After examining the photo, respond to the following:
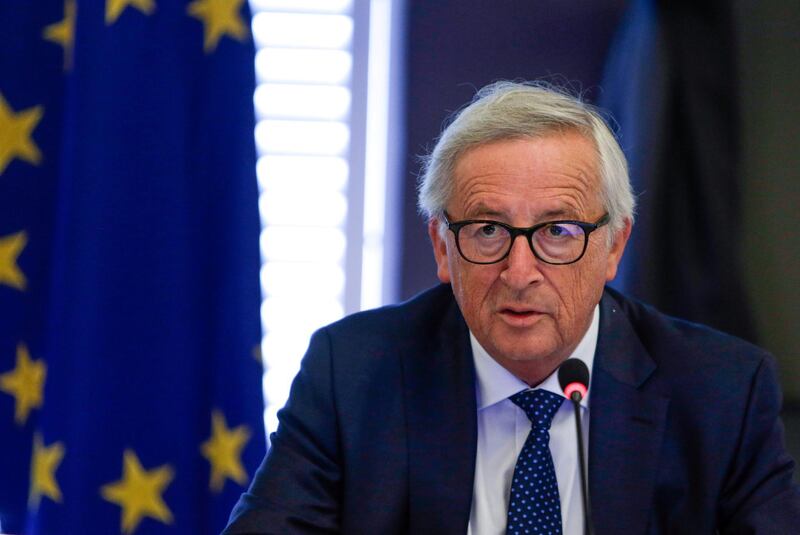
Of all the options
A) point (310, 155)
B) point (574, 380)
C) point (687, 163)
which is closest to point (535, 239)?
point (574, 380)

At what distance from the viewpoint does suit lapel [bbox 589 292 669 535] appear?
6.16 feet

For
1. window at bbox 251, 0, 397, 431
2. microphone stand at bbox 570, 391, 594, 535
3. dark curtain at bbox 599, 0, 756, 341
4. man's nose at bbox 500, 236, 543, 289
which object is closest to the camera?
microphone stand at bbox 570, 391, 594, 535

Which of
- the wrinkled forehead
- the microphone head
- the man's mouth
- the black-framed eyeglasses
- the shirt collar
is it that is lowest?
the shirt collar

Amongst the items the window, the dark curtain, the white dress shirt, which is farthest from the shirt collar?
the window

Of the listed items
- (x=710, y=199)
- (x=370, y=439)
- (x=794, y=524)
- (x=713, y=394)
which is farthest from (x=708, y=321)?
(x=370, y=439)

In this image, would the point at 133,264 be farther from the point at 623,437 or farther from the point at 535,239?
the point at 623,437

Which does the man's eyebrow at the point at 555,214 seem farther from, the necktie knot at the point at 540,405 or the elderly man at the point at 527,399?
the necktie knot at the point at 540,405

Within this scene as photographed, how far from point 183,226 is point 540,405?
1289mm

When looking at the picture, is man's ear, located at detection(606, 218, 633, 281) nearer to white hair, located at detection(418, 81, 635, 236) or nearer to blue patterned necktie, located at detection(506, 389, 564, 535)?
white hair, located at detection(418, 81, 635, 236)

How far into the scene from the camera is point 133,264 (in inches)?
108

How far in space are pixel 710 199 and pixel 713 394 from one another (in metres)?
0.86

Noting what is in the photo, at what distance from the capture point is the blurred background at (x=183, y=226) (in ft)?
8.81

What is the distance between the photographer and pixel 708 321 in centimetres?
272

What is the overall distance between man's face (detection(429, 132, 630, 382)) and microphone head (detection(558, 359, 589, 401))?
322 millimetres
